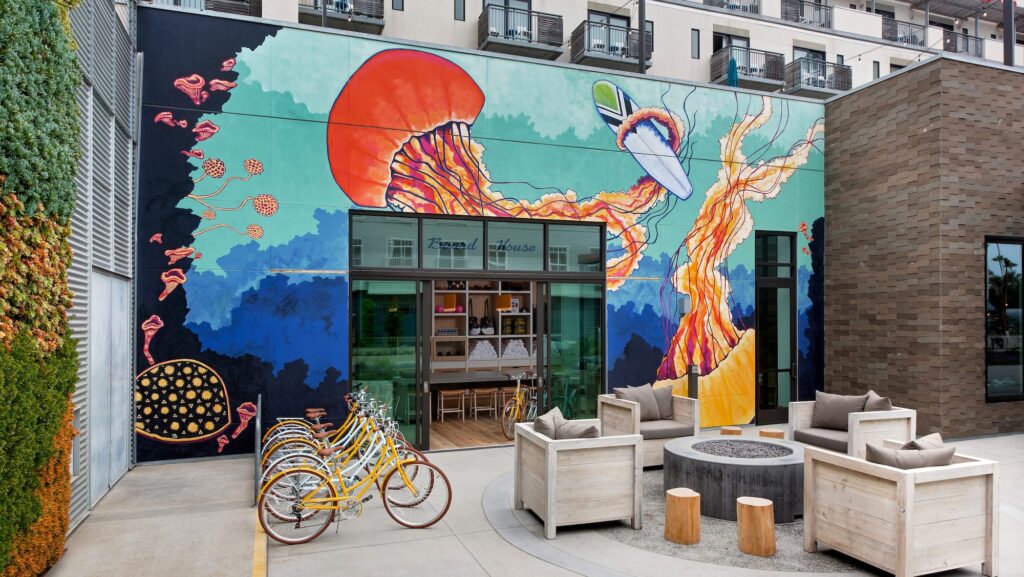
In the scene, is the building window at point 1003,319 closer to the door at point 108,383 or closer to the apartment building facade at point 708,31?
the apartment building facade at point 708,31

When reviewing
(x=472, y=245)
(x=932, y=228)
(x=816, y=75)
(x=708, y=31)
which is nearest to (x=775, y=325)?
(x=932, y=228)

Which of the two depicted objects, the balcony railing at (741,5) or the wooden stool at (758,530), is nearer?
the wooden stool at (758,530)

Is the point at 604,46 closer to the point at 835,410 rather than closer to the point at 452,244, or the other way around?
the point at 452,244

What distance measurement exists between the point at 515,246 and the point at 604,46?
12158 millimetres

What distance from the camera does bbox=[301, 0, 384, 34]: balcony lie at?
17266 mm

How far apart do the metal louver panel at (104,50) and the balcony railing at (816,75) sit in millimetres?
20474

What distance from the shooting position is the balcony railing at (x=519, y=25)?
715 inches

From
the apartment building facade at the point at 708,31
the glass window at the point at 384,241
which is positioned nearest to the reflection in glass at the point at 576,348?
the glass window at the point at 384,241

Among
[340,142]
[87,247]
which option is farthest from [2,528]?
[340,142]

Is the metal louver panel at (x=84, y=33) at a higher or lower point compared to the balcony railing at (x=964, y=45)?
lower

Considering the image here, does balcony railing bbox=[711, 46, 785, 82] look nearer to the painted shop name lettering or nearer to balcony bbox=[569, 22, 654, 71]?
balcony bbox=[569, 22, 654, 71]

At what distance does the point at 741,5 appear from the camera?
22.3 meters

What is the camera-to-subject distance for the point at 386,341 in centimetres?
878

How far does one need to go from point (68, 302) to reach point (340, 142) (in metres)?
4.20
